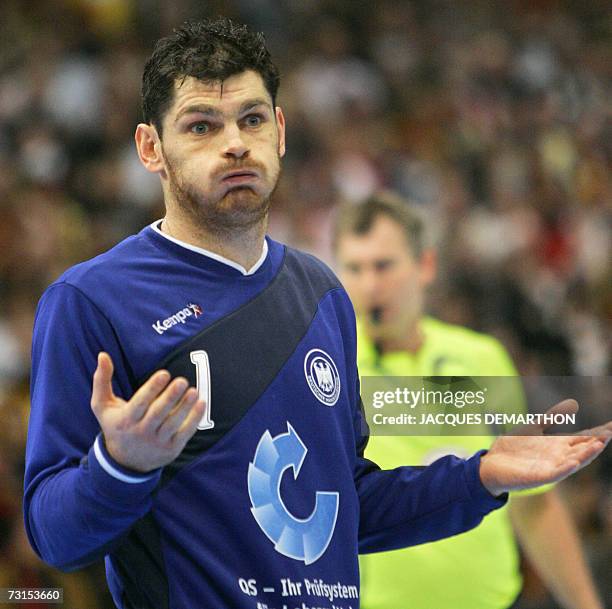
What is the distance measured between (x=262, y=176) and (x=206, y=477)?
0.62 m

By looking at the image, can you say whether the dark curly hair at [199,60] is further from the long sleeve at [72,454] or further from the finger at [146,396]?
the finger at [146,396]

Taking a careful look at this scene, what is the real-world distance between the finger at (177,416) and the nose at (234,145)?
2.07ft

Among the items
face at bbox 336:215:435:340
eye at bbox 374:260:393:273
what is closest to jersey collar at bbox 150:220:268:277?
face at bbox 336:215:435:340

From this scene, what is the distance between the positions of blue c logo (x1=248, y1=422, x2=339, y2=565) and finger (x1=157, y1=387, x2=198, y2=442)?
0.42 metres

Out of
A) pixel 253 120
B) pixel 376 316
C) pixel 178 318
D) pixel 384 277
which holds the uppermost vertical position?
pixel 384 277

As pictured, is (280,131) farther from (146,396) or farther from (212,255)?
(146,396)

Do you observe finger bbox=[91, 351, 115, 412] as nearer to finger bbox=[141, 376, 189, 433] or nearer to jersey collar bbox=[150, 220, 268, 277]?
finger bbox=[141, 376, 189, 433]

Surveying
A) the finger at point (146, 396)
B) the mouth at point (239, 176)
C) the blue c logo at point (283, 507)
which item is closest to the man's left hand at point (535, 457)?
the blue c logo at point (283, 507)

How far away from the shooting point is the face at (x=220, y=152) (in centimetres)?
247

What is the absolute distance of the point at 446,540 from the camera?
387 cm

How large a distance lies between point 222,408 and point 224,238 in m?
0.38

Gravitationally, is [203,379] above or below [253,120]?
below

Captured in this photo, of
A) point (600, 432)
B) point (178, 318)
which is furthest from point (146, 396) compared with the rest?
point (600, 432)

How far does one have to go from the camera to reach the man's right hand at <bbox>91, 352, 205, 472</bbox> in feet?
6.53
